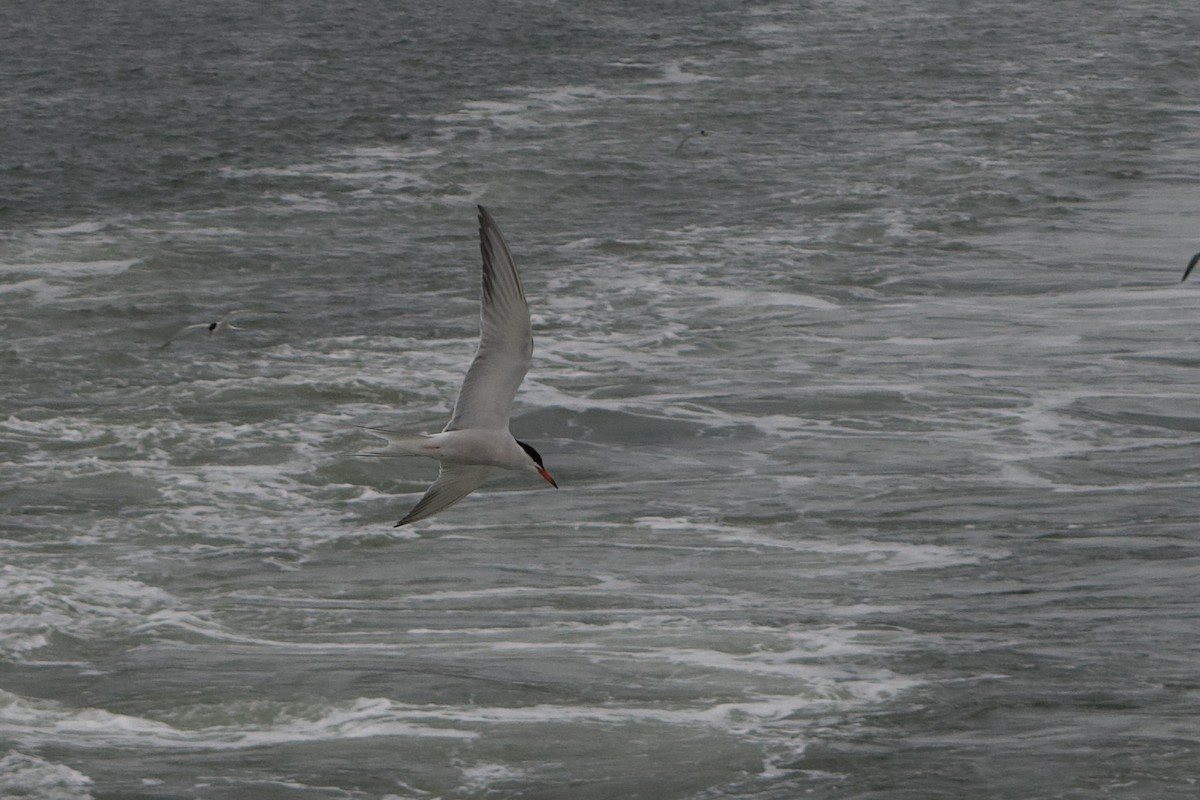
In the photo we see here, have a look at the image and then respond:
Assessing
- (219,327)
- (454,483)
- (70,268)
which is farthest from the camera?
(70,268)

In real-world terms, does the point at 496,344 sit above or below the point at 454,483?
above

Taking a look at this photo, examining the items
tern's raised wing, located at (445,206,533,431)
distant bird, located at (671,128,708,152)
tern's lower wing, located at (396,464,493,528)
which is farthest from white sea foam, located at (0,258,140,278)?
tern's lower wing, located at (396,464,493,528)

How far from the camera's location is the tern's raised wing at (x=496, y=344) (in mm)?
11781

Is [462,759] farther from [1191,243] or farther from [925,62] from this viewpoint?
[925,62]

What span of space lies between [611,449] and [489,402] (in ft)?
19.7

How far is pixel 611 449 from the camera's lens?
59.6 feet

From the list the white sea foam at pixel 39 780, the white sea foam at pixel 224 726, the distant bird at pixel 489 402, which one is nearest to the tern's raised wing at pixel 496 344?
the distant bird at pixel 489 402

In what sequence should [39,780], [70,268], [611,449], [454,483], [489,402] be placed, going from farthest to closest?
[70,268] → [611,449] → [489,402] → [454,483] → [39,780]

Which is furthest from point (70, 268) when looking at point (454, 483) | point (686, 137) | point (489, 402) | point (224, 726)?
point (454, 483)

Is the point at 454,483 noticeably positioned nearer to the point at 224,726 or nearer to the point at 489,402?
the point at 489,402

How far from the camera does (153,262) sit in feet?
81.3

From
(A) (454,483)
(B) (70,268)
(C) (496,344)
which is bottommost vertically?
(B) (70,268)

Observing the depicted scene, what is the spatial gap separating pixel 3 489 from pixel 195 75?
74.0 feet

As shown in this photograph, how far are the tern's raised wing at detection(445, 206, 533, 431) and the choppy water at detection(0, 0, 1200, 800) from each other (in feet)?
6.21
